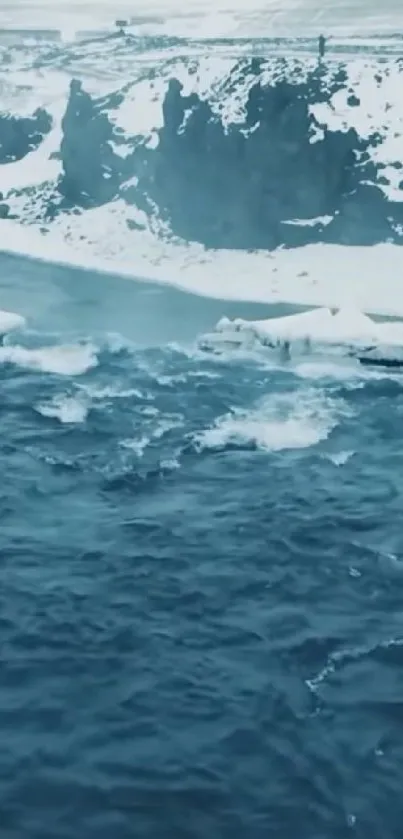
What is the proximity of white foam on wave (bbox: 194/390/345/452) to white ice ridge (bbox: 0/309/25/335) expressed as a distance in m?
14.8

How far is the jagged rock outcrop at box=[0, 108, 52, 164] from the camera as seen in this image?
7738 centimetres

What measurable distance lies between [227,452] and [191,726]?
11677 millimetres

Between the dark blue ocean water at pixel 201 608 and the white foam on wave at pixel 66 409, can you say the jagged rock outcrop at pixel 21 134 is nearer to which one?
the dark blue ocean water at pixel 201 608

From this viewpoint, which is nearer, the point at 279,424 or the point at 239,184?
the point at 279,424

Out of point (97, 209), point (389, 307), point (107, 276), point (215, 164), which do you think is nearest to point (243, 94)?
point (215, 164)

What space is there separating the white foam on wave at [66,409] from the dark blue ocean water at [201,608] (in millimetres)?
108

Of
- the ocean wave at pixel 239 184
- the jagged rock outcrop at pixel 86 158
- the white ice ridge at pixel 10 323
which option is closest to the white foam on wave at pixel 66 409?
the white ice ridge at pixel 10 323

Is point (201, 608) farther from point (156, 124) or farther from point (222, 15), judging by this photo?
point (222, 15)

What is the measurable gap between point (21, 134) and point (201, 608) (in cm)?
6608

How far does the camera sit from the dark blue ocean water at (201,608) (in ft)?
48.2

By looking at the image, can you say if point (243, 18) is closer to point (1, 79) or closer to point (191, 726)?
point (1, 79)

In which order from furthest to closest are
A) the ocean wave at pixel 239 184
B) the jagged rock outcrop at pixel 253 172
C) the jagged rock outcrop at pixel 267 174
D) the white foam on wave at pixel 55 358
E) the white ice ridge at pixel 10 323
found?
the jagged rock outcrop at pixel 253 172 < the jagged rock outcrop at pixel 267 174 < the ocean wave at pixel 239 184 < the white ice ridge at pixel 10 323 < the white foam on wave at pixel 55 358

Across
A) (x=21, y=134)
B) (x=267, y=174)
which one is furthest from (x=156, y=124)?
(x=267, y=174)

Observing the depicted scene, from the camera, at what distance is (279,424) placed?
29.3m
